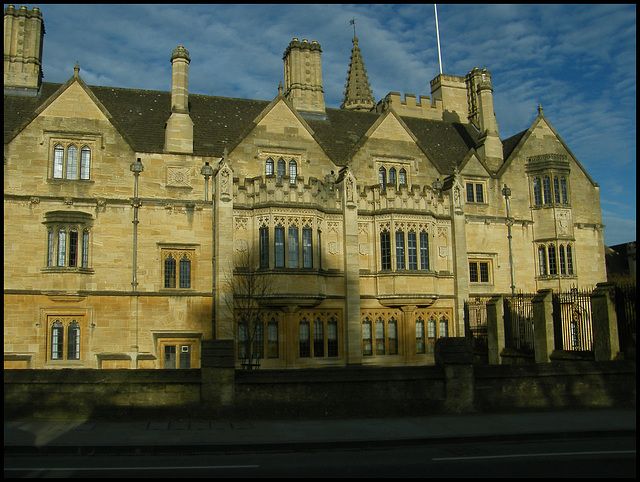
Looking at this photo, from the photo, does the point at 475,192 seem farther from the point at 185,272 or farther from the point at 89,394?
the point at 89,394

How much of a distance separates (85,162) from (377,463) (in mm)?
20897

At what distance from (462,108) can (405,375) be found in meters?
33.9

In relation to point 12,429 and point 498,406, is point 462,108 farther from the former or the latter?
point 12,429

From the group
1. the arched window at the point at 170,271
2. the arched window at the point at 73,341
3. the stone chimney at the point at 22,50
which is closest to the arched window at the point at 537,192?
the arched window at the point at 170,271

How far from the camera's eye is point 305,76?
34.2 m

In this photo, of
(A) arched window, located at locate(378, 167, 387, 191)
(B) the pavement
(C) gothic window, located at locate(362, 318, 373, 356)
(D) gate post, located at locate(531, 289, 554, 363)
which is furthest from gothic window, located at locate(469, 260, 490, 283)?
(B) the pavement

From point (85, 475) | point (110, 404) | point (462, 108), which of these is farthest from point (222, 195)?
point (462, 108)

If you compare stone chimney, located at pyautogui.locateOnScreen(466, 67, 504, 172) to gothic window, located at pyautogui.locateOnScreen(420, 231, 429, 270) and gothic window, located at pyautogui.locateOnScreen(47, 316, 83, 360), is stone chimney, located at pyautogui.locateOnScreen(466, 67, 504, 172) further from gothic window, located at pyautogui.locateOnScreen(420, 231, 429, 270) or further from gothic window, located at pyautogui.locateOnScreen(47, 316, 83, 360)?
gothic window, located at pyautogui.locateOnScreen(47, 316, 83, 360)

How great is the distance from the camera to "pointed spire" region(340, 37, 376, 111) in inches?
2021

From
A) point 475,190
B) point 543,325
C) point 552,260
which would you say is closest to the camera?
point 543,325

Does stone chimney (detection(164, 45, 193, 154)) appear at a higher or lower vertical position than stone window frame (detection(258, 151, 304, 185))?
higher

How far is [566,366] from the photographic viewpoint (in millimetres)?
17844

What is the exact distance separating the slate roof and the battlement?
8342 mm

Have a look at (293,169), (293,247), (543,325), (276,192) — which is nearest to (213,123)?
(293,169)
